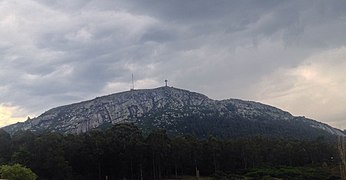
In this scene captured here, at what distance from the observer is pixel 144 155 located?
70812mm

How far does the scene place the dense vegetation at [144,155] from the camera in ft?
200

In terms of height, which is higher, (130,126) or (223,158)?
(130,126)

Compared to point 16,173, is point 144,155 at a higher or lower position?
higher

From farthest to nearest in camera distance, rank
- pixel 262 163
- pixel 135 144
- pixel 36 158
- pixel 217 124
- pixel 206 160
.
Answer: pixel 217 124 < pixel 262 163 < pixel 206 160 < pixel 135 144 < pixel 36 158

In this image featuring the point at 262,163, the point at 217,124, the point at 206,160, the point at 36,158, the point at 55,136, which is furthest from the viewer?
the point at 217,124

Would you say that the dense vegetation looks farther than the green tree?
Yes

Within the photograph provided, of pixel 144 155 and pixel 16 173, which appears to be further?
pixel 144 155

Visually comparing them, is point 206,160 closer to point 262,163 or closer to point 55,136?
point 262,163

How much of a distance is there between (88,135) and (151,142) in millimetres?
10895

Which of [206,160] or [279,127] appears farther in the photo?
[279,127]

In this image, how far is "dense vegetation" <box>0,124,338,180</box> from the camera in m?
61.1

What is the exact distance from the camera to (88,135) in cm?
7188

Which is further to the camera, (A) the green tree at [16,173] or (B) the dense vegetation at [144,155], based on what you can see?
(B) the dense vegetation at [144,155]

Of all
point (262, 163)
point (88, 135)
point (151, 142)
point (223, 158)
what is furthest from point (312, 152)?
point (88, 135)
